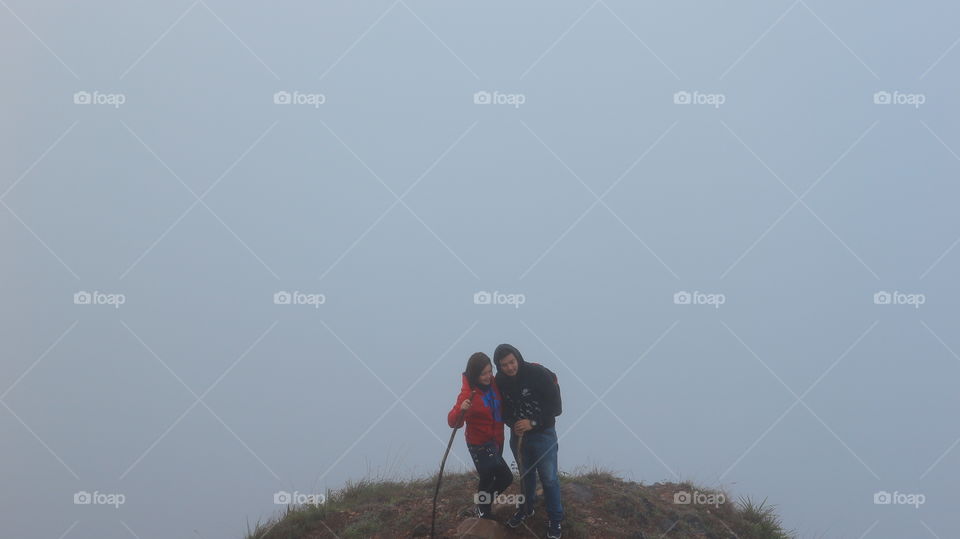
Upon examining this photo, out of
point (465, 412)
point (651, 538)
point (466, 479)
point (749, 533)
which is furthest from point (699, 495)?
point (465, 412)

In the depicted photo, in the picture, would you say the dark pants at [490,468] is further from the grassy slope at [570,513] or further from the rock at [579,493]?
the rock at [579,493]

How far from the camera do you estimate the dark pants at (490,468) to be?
27.3 feet

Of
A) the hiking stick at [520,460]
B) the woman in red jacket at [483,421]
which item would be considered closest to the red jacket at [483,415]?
the woman in red jacket at [483,421]

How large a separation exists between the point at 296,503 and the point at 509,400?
4372 millimetres

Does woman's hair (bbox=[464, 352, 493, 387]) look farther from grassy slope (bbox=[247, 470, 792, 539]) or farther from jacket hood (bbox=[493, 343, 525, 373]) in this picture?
grassy slope (bbox=[247, 470, 792, 539])

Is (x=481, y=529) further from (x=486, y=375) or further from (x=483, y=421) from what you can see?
(x=486, y=375)

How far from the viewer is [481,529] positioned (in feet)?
27.8

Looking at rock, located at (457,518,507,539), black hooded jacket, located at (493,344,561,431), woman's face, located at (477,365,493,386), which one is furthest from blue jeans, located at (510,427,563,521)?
woman's face, located at (477,365,493,386)

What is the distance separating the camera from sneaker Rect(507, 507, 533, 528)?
8.67m

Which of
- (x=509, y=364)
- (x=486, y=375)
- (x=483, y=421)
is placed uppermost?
(x=509, y=364)

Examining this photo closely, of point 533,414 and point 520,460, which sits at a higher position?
point 533,414

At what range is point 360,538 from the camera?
→ 9469 mm

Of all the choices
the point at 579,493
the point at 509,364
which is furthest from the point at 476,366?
the point at 579,493

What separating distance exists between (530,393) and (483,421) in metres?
0.61
